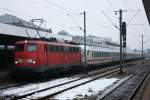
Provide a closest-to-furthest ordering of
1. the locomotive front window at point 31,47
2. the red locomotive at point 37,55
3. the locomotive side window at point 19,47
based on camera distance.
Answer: the red locomotive at point 37,55
the locomotive front window at point 31,47
the locomotive side window at point 19,47

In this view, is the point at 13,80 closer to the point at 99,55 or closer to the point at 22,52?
the point at 22,52

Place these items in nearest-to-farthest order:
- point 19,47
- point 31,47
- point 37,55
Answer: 1. point 37,55
2. point 31,47
3. point 19,47

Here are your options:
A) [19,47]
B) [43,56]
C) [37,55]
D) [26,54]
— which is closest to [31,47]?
[26,54]

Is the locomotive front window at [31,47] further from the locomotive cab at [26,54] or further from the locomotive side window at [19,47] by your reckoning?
the locomotive side window at [19,47]

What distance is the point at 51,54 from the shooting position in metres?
27.0

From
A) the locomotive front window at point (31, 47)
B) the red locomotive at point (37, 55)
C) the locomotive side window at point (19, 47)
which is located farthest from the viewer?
the locomotive side window at point (19, 47)

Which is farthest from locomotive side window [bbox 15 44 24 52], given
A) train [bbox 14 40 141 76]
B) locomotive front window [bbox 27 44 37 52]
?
locomotive front window [bbox 27 44 37 52]

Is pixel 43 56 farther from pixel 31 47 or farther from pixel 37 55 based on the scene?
pixel 31 47

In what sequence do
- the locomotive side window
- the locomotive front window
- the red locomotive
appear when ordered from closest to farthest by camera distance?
the red locomotive → the locomotive front window → the locomotive side window

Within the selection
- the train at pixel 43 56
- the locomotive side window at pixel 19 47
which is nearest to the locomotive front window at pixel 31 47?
the train at pixel 43 56

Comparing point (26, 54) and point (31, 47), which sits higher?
point (31, 47)

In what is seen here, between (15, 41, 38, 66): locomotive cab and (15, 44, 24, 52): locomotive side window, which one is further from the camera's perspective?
(15, 44, 24, 52): locomotive side window

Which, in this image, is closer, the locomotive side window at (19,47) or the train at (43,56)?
the train at (43,56)

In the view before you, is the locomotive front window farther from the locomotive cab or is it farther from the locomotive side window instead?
the locomotive side window
